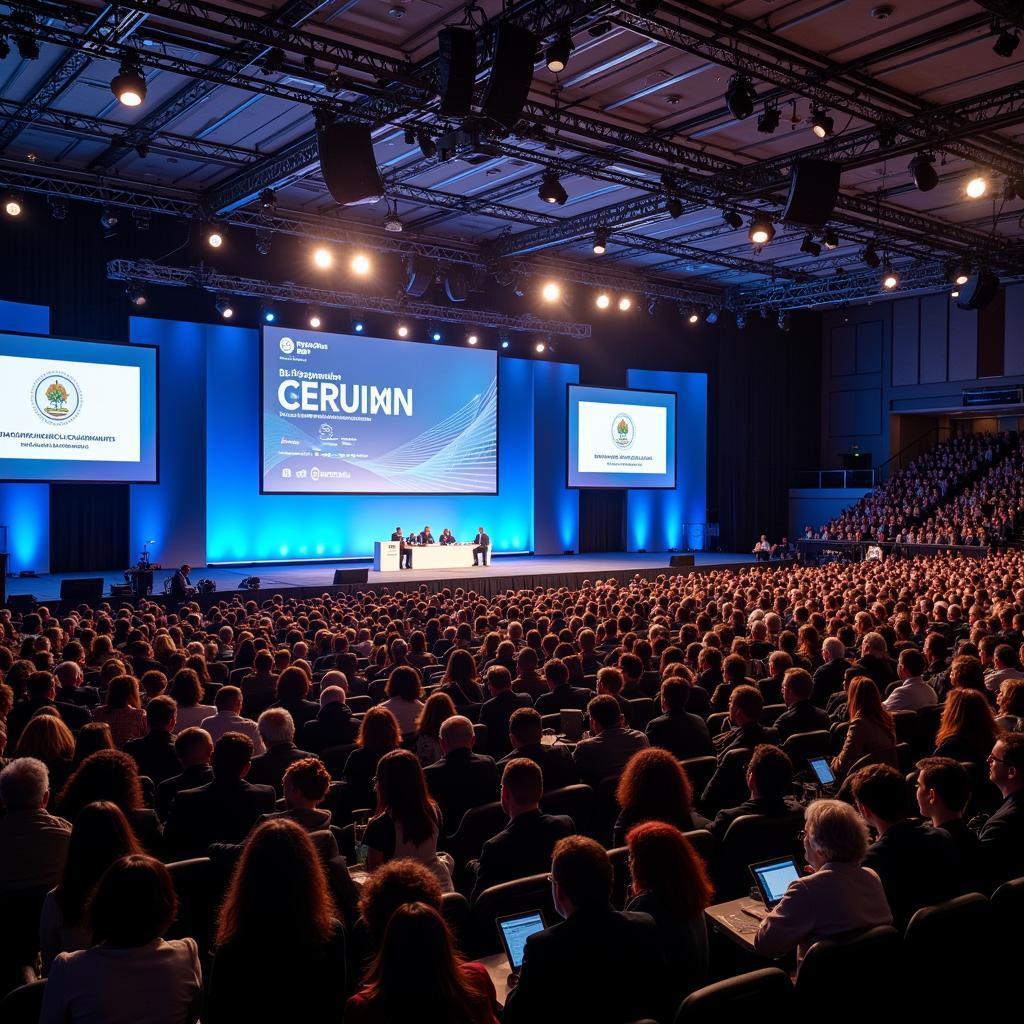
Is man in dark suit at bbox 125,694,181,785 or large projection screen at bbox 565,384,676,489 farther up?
large projection screen at bbox 565,384,676,489

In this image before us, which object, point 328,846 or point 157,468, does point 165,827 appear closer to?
point 328,846

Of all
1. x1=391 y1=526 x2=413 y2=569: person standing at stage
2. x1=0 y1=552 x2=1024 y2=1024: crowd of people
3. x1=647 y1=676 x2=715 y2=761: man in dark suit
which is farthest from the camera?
x1=391 y1=526 x2=413 y2=569: person standing at stage

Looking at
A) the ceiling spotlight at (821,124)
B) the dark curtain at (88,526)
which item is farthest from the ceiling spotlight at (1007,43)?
the dark curtain at (88,526)

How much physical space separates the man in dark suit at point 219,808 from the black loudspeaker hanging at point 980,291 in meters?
18.9

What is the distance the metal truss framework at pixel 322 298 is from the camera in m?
17.3

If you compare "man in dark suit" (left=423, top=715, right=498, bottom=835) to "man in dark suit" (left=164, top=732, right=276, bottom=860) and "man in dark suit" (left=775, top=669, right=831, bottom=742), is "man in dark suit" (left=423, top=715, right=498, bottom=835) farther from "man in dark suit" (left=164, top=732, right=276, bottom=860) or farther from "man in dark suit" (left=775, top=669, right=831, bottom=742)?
"man in dark suit" (left=775, top=669, right=831, bottom=742)

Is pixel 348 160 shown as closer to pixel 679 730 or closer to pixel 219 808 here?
pixel 679 730

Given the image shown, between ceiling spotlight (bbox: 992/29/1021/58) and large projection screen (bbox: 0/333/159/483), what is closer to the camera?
ceiling spotlight (bbox: 992/29/1021/58)

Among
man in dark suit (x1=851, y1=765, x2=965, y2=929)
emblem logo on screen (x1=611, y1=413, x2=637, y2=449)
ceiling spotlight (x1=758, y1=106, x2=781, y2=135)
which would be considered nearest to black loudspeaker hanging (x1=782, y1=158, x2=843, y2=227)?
ceiling spotlight (x1=758, y1=106, x2=781, y2=135)

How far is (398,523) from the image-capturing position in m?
23.1

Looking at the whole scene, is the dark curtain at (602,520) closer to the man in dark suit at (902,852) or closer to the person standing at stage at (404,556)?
the person standing at stage at (404,556)

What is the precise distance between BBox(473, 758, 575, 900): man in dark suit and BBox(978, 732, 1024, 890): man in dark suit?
5.42 feet

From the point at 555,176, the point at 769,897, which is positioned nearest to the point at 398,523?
the point at 555,176

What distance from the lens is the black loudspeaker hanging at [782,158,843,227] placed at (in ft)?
39.8
